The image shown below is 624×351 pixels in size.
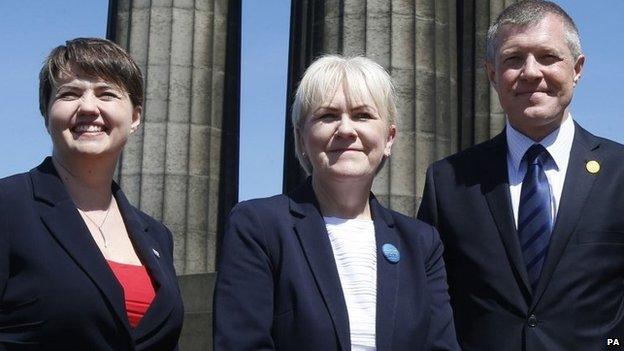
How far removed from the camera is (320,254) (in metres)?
6.56

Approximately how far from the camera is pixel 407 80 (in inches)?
742

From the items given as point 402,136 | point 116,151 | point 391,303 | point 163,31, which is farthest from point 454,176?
point 163,31

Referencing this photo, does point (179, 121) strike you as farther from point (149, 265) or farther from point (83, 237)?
point (83, 237)

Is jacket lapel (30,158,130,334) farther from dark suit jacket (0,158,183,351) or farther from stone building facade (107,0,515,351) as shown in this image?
stone building facade (107,0,515,351)

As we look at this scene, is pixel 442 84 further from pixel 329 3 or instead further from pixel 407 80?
pixel 329 3

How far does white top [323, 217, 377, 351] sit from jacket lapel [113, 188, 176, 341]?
0.97 m

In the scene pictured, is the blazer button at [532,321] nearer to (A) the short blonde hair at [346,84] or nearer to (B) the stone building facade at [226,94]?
(A) the short blonde hair at [346,84]

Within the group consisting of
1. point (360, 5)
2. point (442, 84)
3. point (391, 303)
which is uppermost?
point (360, 5)

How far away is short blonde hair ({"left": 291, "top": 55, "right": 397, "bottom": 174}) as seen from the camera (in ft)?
21.7

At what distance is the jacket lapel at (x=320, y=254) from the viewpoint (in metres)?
6.33

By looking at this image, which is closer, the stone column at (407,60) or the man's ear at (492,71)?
the man's ear at (492,71)

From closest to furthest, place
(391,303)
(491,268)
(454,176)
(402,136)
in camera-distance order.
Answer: (391,303)
(491,268)
(454,176)
(402,136)

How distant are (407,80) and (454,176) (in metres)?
11.0

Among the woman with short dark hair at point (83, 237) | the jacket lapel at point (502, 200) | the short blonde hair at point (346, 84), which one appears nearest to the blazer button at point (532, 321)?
the jacket lapel at point (502, 200)
